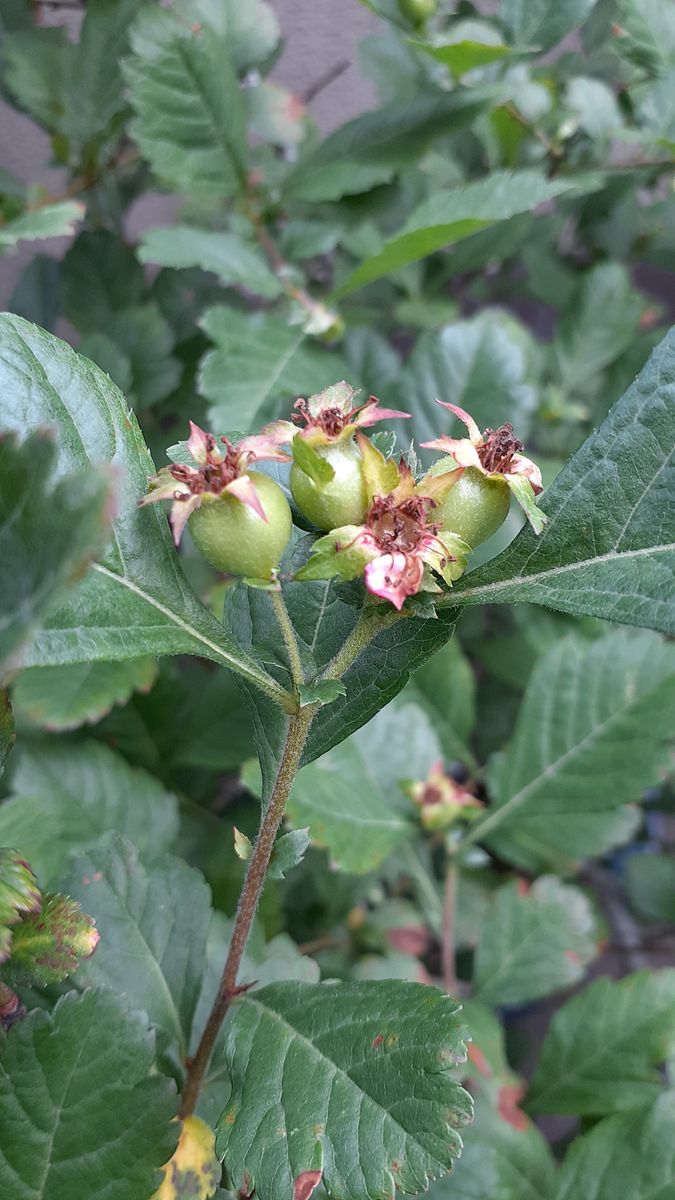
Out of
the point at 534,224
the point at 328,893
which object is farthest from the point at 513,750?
the point at 534,224

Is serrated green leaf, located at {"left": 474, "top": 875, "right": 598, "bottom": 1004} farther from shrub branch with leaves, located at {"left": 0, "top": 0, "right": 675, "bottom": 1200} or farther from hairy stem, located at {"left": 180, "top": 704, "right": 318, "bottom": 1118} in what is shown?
hairy stem, located at {"left": 180, "top": 704, "right": 318, "bottom": 1118}

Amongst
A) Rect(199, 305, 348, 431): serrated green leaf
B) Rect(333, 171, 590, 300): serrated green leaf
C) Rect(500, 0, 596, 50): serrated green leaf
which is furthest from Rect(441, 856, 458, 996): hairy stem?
Rect(500, 0, 596, 50): serrated green leaf

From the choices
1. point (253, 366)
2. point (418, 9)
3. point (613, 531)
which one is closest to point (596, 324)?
point (418, 9)

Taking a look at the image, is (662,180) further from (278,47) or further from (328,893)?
(328,893)

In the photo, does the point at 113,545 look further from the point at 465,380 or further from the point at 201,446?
the point at 465,380

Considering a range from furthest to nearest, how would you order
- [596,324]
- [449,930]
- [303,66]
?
[303,66], [596,324], [449,930]

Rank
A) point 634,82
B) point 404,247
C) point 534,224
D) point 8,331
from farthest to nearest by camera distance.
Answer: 1. point 534,224
2. point 634,82
3. point 404,247
4. point 8,331
